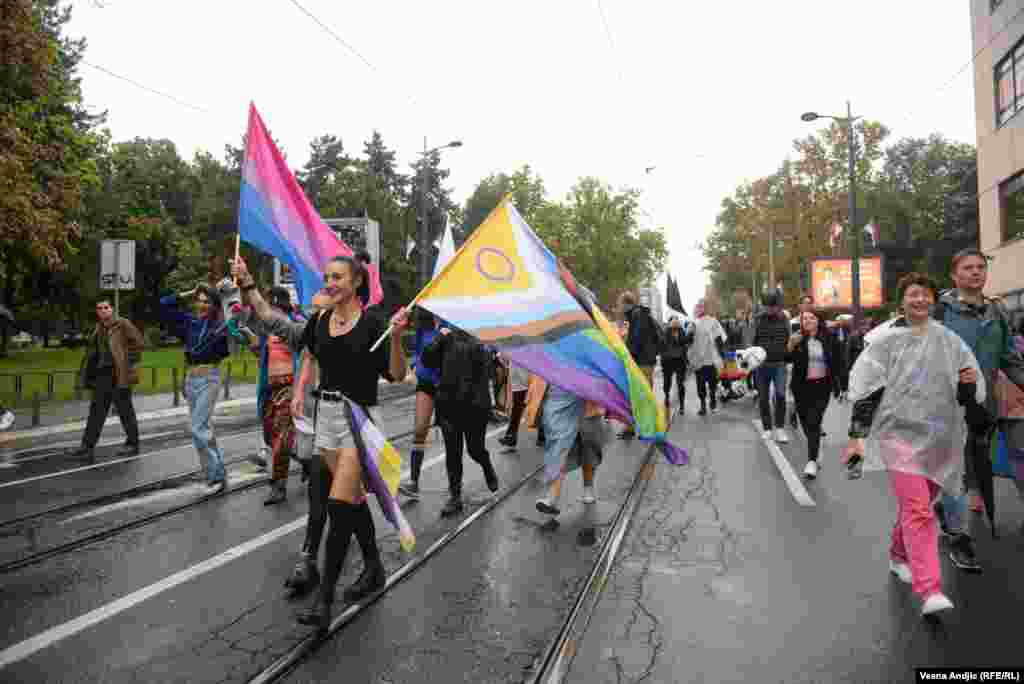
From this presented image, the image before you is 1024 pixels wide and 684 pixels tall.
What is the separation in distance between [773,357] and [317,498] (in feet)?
22.5

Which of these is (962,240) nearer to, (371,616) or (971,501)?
(971,501)

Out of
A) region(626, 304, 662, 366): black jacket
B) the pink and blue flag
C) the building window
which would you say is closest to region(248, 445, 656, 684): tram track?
the pink and blue flag

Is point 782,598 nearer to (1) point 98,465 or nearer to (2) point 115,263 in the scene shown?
(1) point 98,465

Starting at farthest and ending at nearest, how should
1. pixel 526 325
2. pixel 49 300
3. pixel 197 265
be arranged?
1. pixel 197 265
2. pixel 49 300
3. pixel 526 325

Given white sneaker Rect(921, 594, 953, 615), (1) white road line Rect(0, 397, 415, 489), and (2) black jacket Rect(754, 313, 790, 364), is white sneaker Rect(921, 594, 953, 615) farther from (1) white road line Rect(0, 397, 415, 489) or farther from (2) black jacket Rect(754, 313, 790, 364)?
(1) white road line Rect(0, 397, 415, 489)

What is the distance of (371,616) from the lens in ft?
13.5

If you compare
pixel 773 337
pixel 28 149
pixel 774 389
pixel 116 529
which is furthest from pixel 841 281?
pixel 116 529

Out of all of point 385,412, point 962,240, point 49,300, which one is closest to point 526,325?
point 385,412

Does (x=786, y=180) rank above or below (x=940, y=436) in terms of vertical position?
above

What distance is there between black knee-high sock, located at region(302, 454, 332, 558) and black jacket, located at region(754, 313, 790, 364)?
6781 mm

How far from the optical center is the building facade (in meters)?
21.7

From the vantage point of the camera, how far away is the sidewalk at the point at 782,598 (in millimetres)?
3512

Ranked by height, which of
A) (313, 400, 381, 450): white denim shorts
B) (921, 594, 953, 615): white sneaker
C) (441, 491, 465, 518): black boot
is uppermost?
(313, 400, 381, 450): white denim shorts

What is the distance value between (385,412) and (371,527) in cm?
1123
